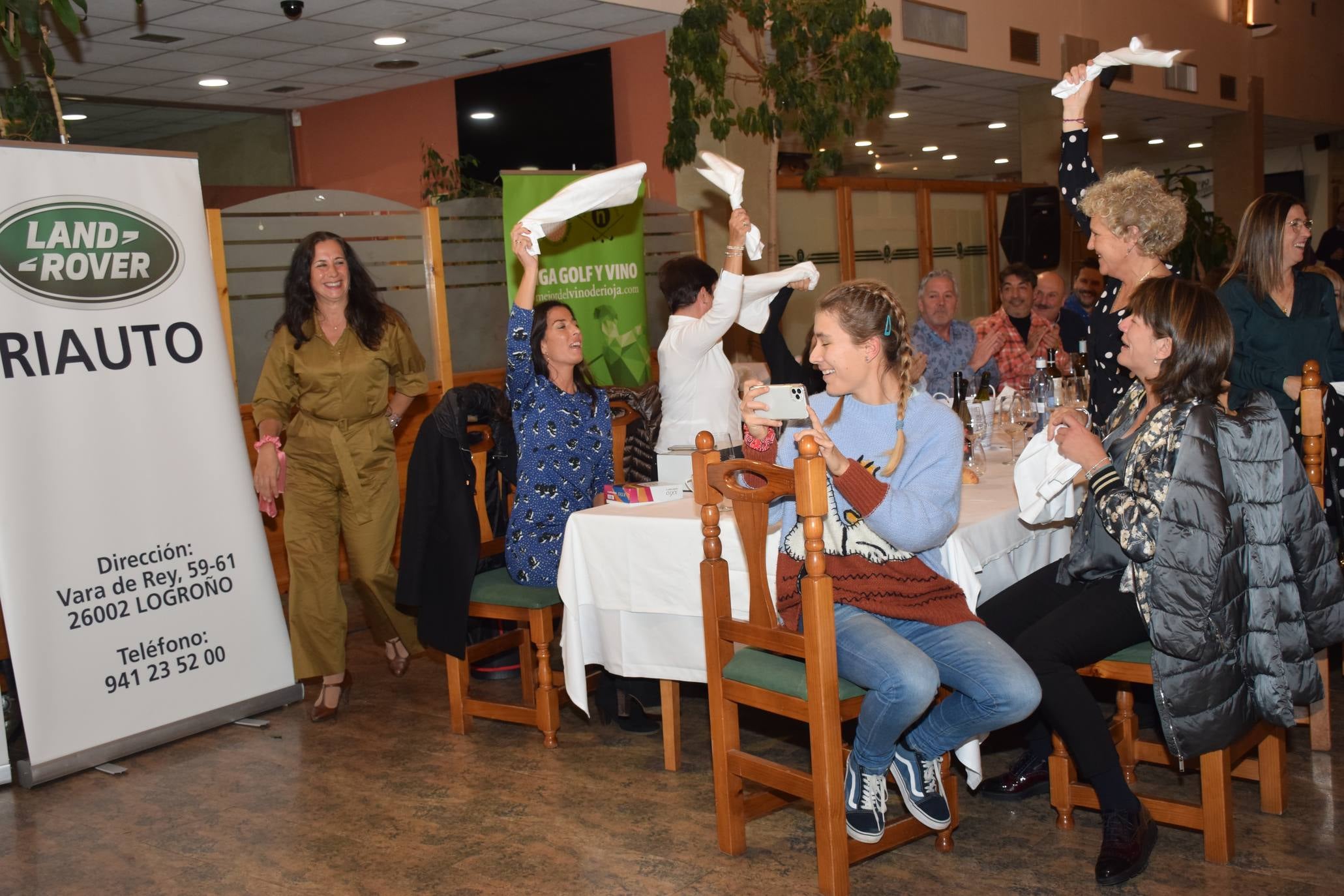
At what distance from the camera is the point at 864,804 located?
9.00 ft

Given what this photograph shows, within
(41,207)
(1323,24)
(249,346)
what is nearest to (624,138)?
(249,346)

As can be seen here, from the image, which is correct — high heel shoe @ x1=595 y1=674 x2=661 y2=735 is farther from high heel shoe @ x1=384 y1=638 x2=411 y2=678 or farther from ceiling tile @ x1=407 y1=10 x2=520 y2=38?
ceiling tile @ x1=407 y1=10 x2=520 y2=38

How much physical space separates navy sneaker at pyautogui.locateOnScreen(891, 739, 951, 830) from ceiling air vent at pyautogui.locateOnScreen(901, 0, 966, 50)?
7.37 meters

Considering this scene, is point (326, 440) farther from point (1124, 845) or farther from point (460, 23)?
point (460, 23)

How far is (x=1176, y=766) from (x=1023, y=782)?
0.39 m

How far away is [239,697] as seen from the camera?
4.28 metres

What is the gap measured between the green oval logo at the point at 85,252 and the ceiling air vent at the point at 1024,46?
829cm

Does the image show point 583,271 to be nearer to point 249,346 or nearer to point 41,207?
point 249,346

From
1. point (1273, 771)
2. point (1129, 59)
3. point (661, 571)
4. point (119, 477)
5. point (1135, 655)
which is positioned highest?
point (1129, 59)

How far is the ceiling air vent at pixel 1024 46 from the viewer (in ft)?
34.6

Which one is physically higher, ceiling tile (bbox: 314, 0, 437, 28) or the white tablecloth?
ceiling tile (bbox: 314, 0, 437, 28)

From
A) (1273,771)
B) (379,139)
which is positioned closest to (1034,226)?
(379,139)

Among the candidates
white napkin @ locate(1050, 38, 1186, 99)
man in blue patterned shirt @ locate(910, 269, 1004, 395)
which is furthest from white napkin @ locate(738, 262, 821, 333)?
white napkin @ locate(1050, 38, 1186, 99)

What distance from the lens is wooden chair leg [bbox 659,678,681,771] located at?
3559 millimetres
